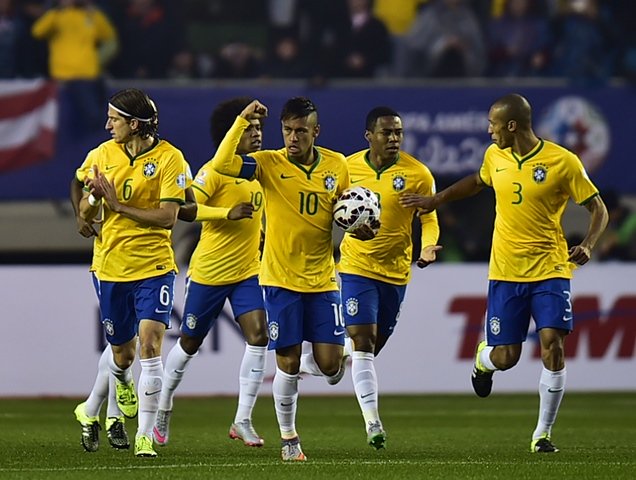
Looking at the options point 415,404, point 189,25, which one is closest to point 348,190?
point 415,404

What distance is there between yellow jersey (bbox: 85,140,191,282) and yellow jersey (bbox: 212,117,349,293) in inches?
12.7

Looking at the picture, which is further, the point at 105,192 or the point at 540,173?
the point at 540,173

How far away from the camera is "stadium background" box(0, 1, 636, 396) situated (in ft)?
56.4

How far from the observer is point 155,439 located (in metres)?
11.1

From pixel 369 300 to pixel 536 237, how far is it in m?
1.30

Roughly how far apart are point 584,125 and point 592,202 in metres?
9.25

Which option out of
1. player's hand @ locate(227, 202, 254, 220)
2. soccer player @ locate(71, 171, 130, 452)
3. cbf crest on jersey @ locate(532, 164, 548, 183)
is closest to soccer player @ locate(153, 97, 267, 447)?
player's hand @ locate(227, 202, 254, 220)

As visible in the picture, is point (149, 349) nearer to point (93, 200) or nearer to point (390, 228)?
point (93, 200)

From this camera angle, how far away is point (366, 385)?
35.3 ft

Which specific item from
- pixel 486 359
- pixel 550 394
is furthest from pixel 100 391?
pixel 550 394

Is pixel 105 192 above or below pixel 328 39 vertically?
above

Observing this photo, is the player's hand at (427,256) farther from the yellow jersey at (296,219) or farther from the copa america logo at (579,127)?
the copa america logo at (579,127)

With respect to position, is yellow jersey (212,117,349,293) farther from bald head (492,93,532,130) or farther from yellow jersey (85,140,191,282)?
bald head (492,93,532,130)

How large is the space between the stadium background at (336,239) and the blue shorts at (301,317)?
6920mm
